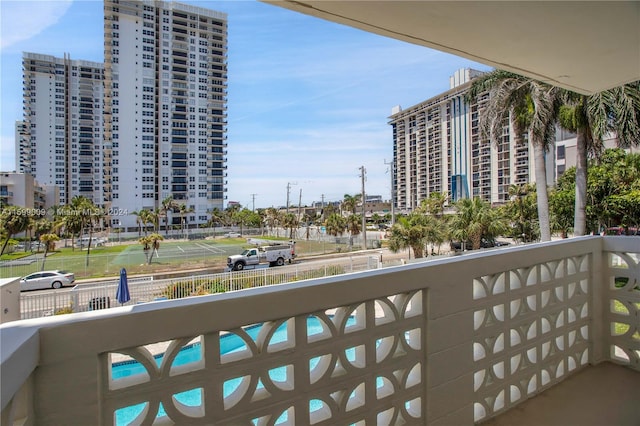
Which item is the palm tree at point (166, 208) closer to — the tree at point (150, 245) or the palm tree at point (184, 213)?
the palm tree at point (184, 213)

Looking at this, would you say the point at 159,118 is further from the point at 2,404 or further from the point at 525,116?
the point at 2,404

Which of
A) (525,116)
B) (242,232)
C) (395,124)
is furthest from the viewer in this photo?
(395,124)

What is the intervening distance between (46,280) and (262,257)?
983 cm

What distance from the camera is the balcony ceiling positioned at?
120 cm

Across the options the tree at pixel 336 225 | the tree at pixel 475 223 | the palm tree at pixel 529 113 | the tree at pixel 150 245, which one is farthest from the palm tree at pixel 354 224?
the palm tree at pixel 529 113

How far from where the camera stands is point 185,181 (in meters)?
43.3

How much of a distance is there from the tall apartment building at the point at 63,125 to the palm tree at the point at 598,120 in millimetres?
40966

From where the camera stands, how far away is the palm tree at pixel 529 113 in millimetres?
9172

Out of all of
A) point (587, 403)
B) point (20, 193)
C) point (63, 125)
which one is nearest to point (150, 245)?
point (20, 193)

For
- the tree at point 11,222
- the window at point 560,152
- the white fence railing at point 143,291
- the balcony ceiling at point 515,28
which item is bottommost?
the white fence railing at point 143,291

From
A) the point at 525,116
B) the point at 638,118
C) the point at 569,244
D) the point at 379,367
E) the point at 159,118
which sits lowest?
the point at 379,367

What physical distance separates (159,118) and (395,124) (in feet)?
111

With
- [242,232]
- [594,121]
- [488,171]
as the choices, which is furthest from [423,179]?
[594,121]

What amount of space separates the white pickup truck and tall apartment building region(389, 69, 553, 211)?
942 inches
